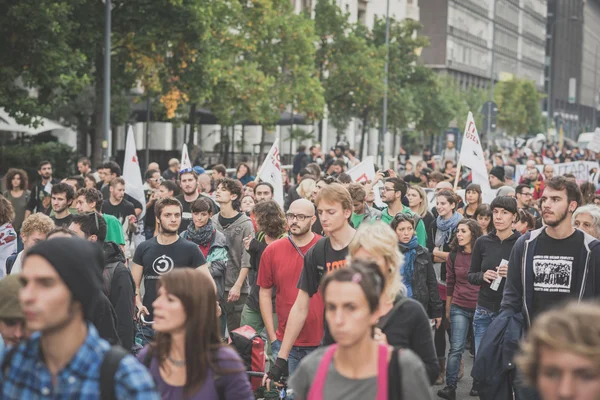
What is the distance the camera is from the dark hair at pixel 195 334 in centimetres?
436

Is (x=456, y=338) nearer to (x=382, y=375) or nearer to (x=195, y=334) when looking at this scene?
(x=195, y=334)

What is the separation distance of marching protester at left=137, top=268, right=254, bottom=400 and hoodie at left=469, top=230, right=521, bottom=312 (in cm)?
483

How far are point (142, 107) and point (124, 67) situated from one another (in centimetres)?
658

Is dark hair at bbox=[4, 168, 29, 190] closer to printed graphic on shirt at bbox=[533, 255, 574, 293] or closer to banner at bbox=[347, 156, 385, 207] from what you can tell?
banner at bbox=[347, 156, 385, 207]

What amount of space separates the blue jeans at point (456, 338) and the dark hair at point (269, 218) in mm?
Answer: 1724

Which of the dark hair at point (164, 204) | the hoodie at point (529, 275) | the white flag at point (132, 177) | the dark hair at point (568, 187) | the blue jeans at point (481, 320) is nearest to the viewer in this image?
the hoodie at point (529, 275)

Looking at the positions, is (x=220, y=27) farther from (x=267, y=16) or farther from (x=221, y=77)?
(x=267, y=16)

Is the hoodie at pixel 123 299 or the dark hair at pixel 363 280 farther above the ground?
the dark hair at pixel 363 280

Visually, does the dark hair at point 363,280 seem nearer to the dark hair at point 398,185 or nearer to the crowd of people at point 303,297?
the crowd of people at point 303,297

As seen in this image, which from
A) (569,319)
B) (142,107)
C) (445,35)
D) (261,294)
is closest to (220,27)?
(142,107)

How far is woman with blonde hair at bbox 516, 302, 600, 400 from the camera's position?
2902mm

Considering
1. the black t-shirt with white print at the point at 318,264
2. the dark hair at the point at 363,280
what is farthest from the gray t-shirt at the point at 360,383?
the black t-shirt with white print at the point at 318,264

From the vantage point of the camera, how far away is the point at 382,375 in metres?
4.00

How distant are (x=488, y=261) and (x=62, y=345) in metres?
6.02
